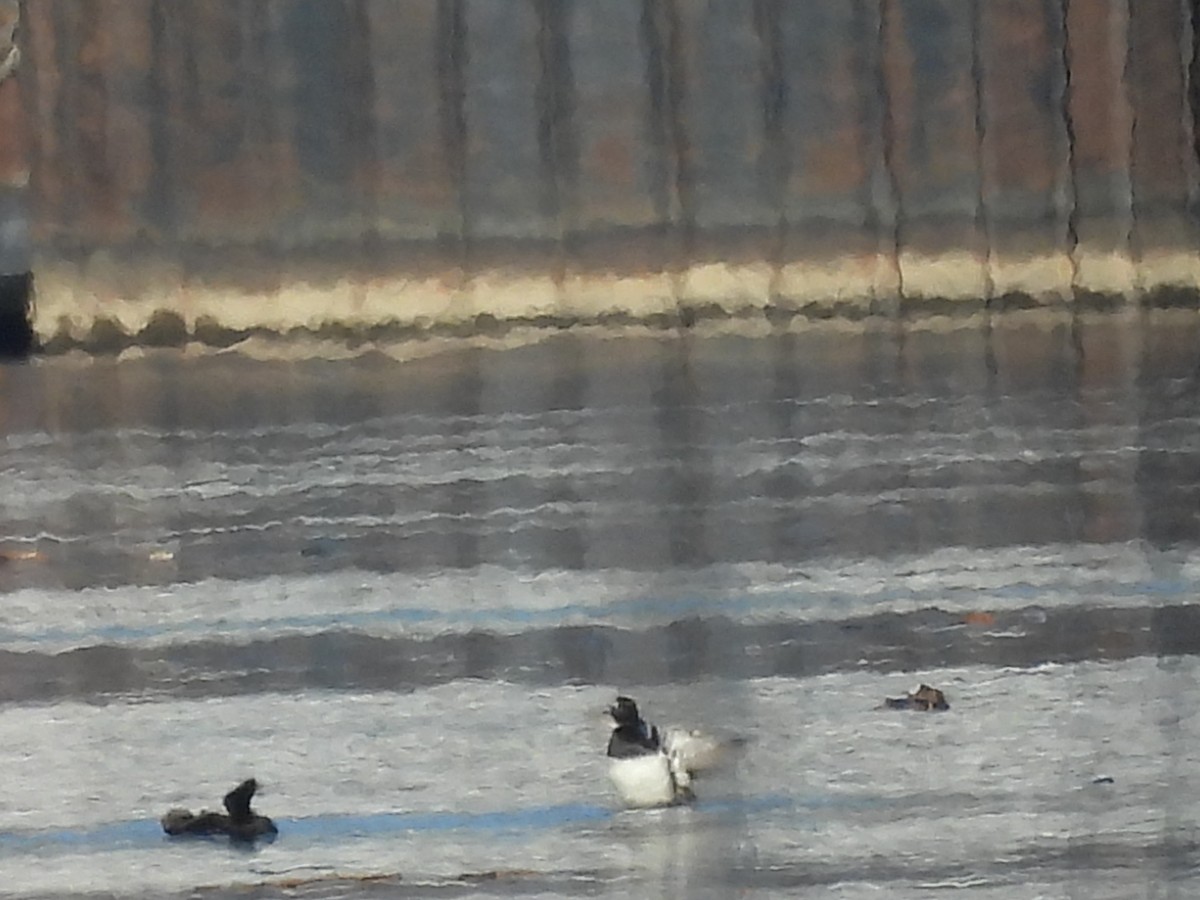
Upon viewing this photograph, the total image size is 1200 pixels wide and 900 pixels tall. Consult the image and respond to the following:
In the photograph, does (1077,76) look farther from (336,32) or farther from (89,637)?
(89,637)

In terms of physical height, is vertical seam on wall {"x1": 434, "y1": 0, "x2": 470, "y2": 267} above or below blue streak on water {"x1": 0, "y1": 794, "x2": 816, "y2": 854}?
above

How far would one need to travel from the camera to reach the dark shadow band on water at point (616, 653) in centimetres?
62

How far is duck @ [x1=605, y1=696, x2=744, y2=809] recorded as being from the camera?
62cm

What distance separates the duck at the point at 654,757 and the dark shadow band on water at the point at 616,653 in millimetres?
17

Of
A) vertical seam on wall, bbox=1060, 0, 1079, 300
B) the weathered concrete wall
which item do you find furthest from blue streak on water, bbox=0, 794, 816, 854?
vertical seam on wall, bbox=1060, 0, 1079, 300

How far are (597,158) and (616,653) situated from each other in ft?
0.62

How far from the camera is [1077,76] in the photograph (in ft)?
2.07

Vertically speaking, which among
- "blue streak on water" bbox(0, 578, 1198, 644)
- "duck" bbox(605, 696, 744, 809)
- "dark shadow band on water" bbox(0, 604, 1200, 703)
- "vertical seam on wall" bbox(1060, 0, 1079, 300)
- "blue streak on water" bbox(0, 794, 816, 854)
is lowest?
"blue streak on water" bbox(0, 794, 816, 854)

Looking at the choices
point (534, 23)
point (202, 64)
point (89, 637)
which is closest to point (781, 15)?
point (534, 23)

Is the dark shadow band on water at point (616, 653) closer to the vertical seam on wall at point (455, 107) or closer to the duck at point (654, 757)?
the duck at point (654, 757)

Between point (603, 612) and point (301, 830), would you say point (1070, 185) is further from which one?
point (301, 830)

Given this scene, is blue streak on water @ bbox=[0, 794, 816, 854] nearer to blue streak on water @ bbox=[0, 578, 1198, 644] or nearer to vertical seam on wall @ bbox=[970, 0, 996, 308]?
blue streak on water @ bbox=[0, 578, 1198, 644]

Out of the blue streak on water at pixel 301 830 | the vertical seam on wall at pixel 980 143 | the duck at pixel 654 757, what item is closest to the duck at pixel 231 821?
the blue streak on water at pixel 301 830

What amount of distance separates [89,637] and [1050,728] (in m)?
0.36
